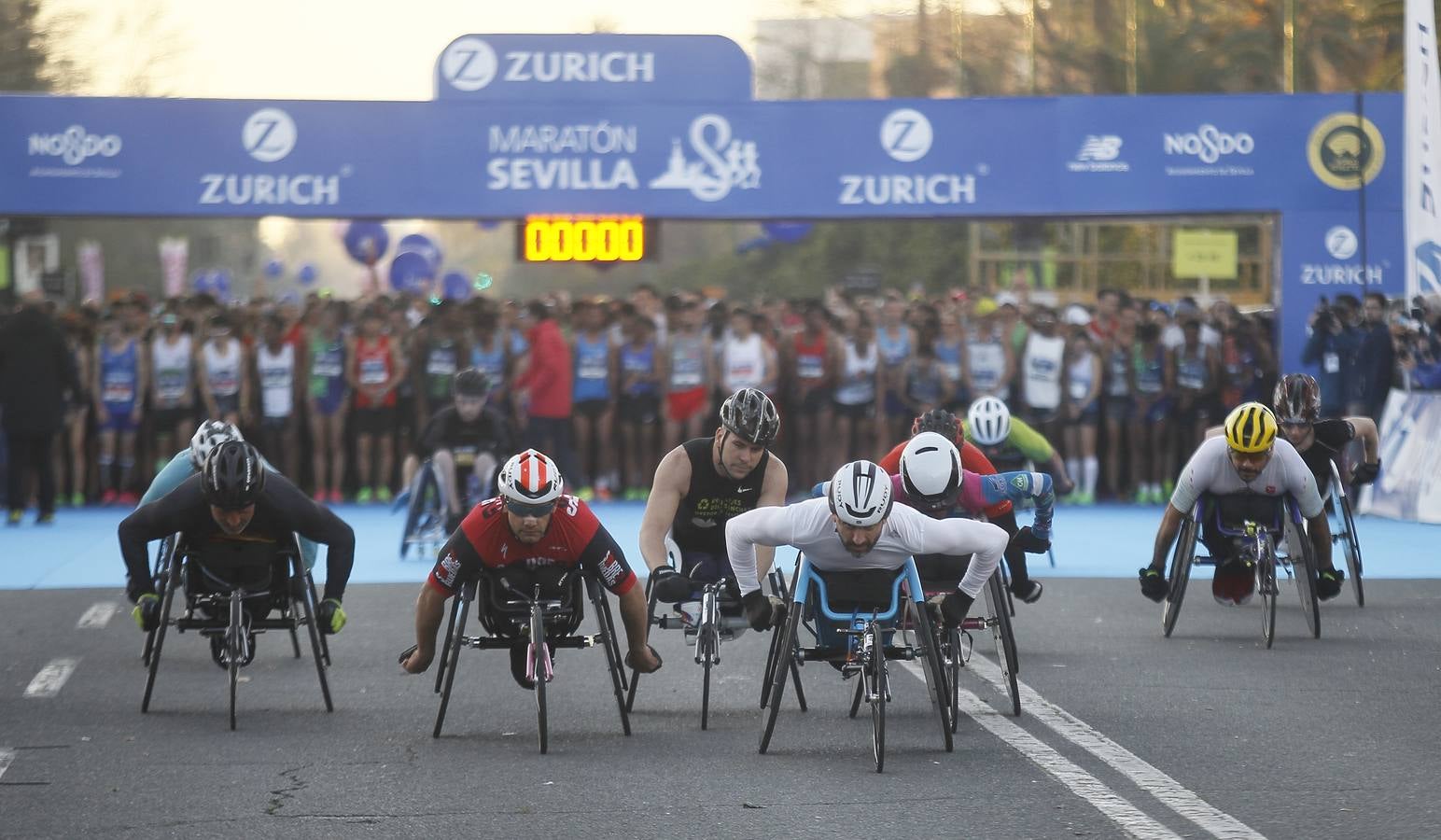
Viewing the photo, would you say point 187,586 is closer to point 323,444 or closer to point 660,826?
point 660,826

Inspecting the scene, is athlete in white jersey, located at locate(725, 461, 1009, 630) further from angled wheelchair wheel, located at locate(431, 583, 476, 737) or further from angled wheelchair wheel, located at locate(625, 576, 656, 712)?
angled wheelchair wheel, located at locate(431, 583, 476, 737)

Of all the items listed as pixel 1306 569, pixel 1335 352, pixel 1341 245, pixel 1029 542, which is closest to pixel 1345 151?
pixel 1341 245

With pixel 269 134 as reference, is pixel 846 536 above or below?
below

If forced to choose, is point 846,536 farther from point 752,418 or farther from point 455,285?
point 455,285

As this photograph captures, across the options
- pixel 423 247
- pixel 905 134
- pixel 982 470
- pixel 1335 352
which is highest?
pixel 905 134

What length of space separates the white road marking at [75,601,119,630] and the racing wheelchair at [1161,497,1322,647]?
22.1ft

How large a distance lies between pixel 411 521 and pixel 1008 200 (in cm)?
856

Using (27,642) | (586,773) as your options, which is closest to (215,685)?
(27,642)

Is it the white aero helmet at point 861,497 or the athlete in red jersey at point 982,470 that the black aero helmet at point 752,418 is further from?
the athlete in red jersey at point 982,470

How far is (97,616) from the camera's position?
13945 mm

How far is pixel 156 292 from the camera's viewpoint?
60156 mm

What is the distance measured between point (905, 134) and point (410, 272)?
2076 centimetres

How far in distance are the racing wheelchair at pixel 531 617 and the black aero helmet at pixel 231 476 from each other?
1.12 metres

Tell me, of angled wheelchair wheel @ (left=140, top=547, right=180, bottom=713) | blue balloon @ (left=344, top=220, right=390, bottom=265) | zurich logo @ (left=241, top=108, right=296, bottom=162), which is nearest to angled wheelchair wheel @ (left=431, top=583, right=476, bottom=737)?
angled wheelchair wheel @ (left=140, top=547, right=180, bottom=713)
